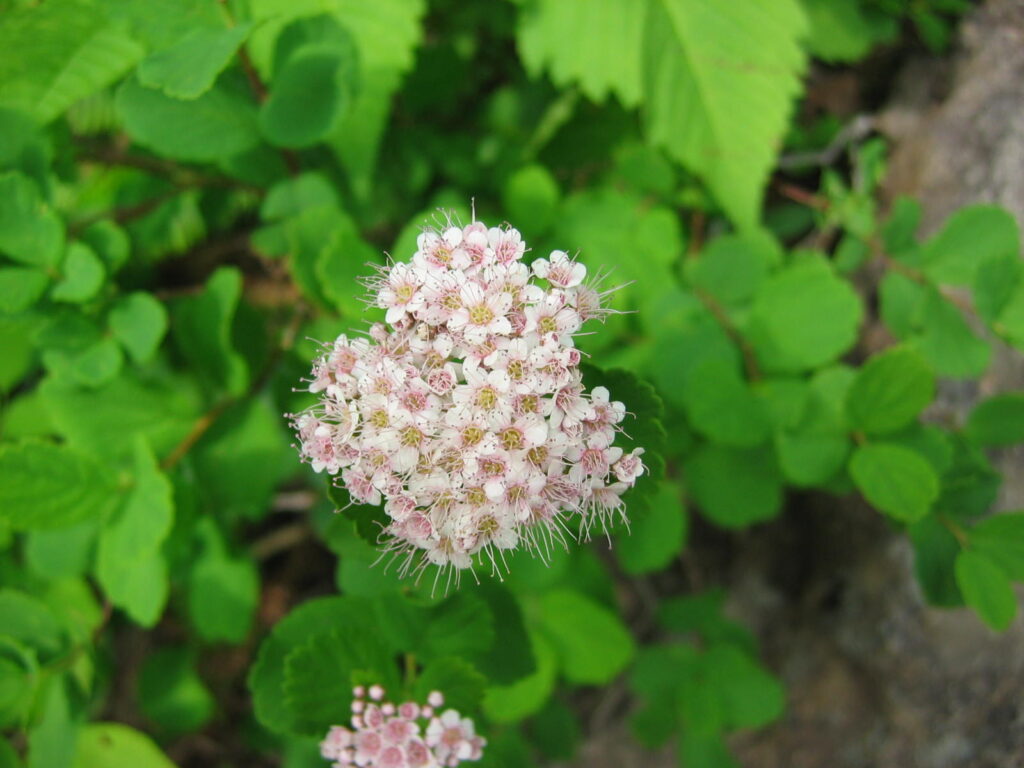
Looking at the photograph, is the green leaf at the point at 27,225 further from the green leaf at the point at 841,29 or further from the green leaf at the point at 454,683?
the green leaf at the point at 841,29

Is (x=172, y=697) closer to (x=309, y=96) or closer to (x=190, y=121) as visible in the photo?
(x=190, y=121)

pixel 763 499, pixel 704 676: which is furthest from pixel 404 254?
pixel 704 676

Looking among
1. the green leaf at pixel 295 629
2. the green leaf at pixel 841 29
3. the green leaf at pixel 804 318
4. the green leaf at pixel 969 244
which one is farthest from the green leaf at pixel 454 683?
the green leaf at pixel 841 29

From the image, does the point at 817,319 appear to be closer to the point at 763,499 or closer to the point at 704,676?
the point at 763,499

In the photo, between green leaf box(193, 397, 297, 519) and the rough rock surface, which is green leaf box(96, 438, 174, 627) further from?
the rough rock surface

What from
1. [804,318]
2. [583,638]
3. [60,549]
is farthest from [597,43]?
[60,549]

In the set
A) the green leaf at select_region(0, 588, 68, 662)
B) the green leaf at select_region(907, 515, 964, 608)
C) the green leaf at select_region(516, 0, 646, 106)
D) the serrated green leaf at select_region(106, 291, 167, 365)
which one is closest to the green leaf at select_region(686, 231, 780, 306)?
the green leaf at select_region(516, 0, 646, 106)
